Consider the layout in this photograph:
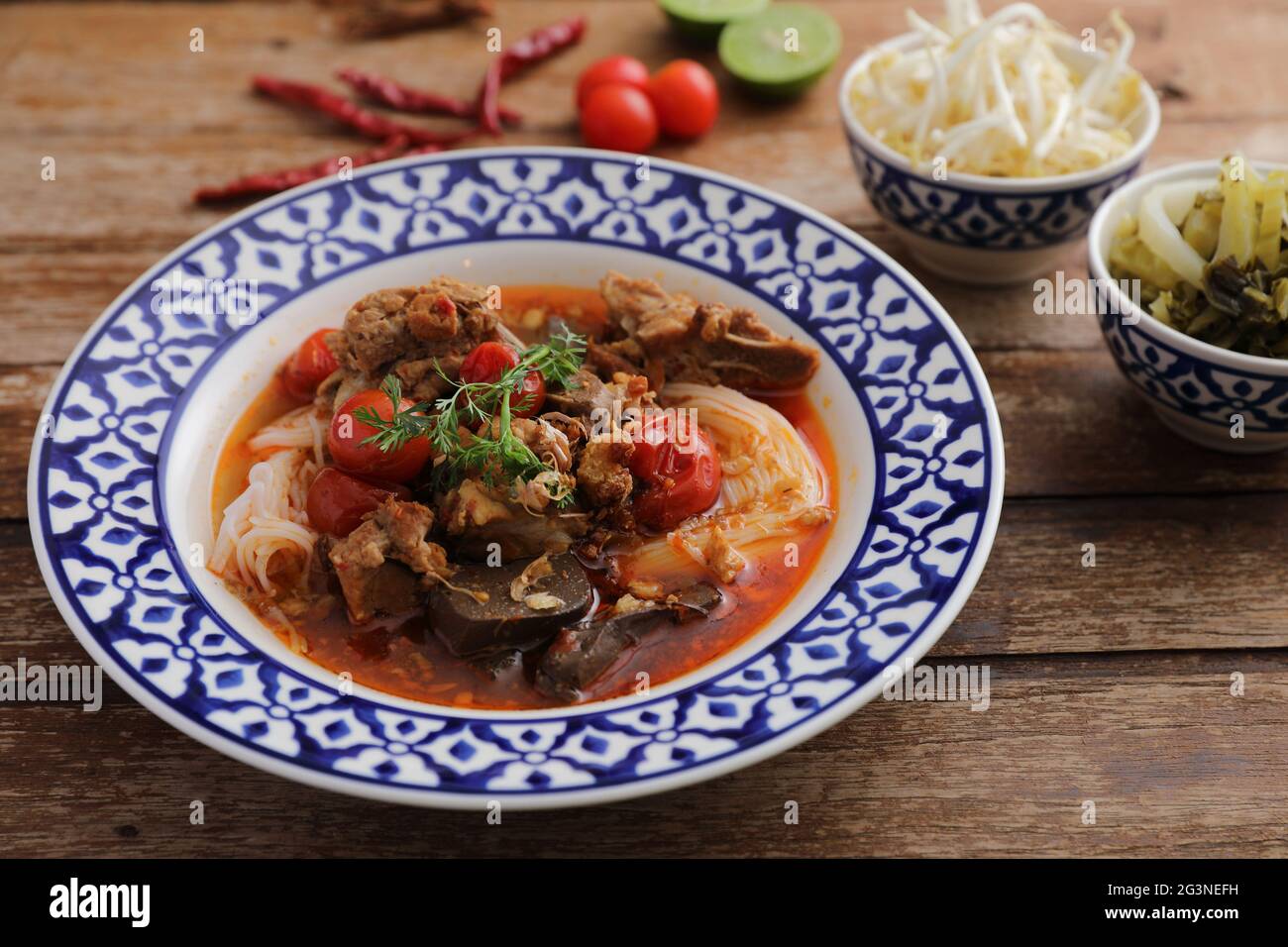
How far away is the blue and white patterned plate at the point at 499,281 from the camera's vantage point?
12.1ft

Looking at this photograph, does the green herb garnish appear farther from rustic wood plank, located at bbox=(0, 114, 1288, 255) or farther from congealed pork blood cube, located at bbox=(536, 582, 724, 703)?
rustic wood plank, located at bbox=(0, 114, 1288, 255)

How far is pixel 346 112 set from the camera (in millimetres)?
7609

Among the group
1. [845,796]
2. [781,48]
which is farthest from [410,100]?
[845,796]

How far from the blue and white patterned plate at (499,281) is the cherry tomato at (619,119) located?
1349mm

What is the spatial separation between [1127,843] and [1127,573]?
1.33 m

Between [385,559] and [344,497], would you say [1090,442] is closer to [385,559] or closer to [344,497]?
[385,559]

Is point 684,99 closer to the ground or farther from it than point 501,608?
farther from it

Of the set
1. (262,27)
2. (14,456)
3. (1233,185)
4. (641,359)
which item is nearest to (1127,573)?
(1233,185)

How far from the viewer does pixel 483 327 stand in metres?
5.19

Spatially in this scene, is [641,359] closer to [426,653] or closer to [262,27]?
[426,653]

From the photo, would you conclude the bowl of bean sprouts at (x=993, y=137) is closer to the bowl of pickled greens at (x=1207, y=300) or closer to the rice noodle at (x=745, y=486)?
the bowl of pickled greens at (x=1207, y=300)

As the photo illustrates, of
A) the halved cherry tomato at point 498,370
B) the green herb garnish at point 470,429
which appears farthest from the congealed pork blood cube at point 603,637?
the halved cherry tomato at point 498,370

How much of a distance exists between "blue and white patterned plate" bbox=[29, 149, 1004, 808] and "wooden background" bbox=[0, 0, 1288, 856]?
0.51 metres

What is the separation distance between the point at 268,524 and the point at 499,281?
5.85ft
